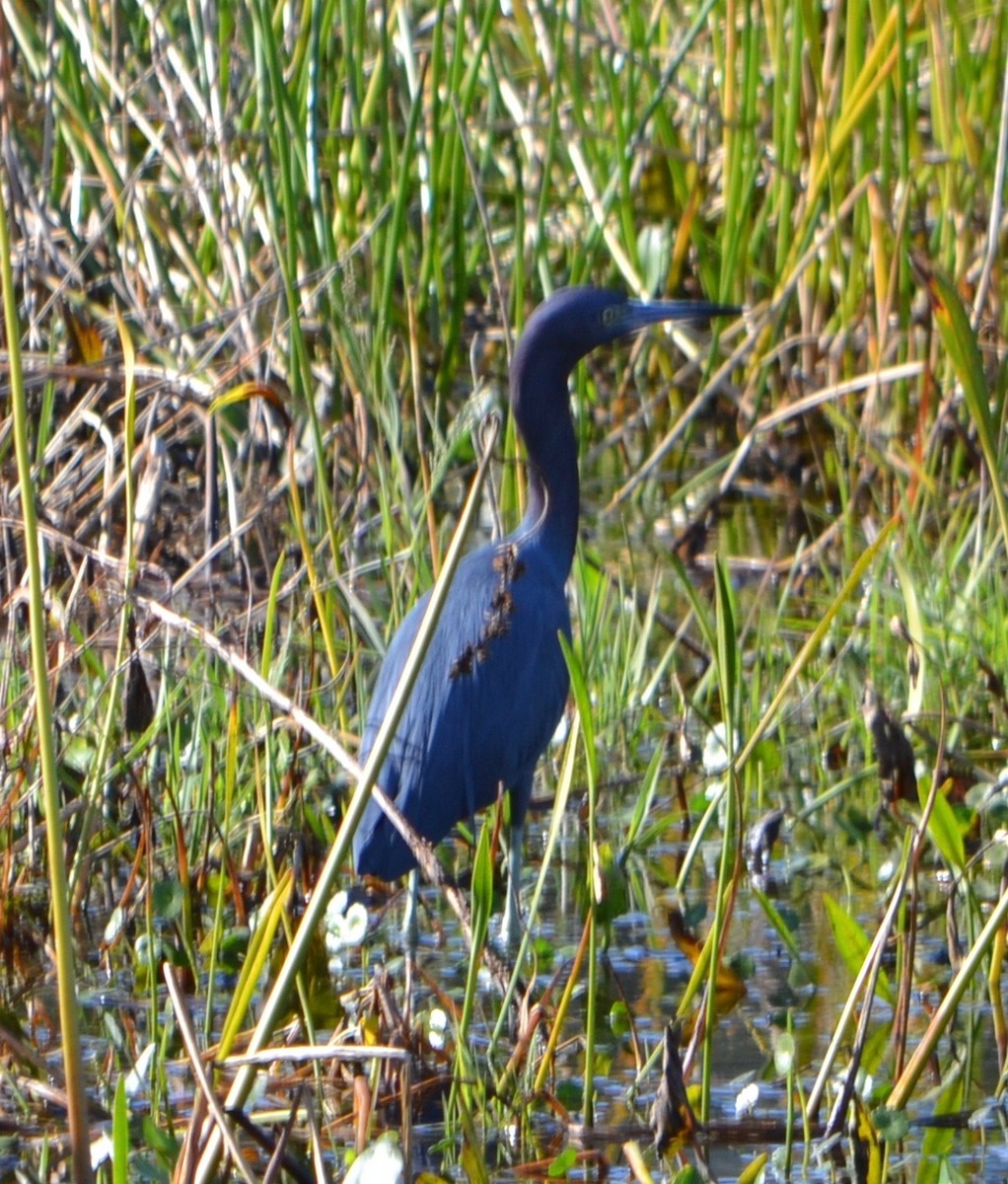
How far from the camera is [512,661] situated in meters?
3.53

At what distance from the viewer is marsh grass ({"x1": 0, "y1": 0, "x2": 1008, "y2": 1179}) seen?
97.8 inches

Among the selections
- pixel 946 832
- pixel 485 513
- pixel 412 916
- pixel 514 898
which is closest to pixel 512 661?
pixel 514 898

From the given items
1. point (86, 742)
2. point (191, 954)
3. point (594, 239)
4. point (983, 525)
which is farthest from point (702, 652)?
point (191, 954)

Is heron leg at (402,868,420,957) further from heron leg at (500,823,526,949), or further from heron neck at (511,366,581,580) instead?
heron neck at (511,366,581,580)

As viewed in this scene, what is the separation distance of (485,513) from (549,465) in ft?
5.93

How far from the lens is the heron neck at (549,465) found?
3.84m

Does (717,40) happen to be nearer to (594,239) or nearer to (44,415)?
(594,239)

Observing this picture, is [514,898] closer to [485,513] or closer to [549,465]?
[549,465]

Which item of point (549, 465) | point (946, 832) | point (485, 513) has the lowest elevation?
point (485, 513)

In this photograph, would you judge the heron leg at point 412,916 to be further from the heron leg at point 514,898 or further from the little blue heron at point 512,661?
the heron leg at point 514,898

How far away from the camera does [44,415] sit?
10.4ft

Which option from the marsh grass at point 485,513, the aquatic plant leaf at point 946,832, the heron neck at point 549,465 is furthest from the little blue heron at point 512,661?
the aquatic plant leaf at point 946,832

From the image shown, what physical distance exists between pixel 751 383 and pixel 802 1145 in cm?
360

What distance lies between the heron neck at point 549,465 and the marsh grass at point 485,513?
0.26 feet
